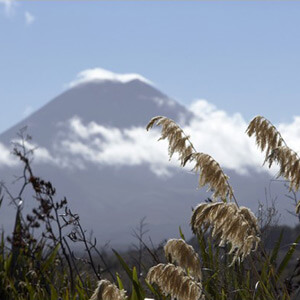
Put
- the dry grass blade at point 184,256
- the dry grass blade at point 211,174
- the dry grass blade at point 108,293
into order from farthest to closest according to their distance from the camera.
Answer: the dry grass blade at point 211,174 < the dry grass blade at point 184,256 < the dry grass blade at point 108,293

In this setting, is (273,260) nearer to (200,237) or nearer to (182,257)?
(200,237)

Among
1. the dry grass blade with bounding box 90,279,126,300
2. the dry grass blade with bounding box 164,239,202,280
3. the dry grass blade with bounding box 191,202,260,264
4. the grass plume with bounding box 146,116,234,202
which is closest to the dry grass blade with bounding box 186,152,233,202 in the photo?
the grass plume with bounding box 146,116,234,202

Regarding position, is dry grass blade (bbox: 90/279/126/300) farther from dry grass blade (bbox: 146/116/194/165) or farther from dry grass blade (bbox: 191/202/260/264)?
dry grass blade (bbox: 146/116/194/165)

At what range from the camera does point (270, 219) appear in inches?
300

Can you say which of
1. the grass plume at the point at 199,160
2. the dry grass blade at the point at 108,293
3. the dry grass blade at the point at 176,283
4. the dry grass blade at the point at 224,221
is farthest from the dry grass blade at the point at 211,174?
the dry grass blade at the point at 108,293

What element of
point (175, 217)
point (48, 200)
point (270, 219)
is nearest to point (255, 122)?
point (270, 219)

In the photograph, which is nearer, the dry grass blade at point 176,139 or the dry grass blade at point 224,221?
the dry grass blade at point 224,221

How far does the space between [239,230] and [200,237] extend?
1937 mm

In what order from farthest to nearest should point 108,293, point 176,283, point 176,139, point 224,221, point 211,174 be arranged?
point 176,139, point 211,174, point 224,221, point 176,283, point 108,293

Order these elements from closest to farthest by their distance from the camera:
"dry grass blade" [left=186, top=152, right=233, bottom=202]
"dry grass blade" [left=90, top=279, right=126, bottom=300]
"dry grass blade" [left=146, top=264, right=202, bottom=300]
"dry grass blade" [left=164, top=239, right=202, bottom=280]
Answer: "dry grass blade" [left=90, top=279, right=126, bottom=300] < "dry grass blade" [left=146, top=264, right=202, bottom=300] < "dry grass blade" [left=164, top=239, right=202, bottom=280] < "dry grass blade" [left=186, top=152, right=233, bottom=202]

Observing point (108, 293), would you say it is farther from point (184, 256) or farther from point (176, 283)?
point (184, 256)

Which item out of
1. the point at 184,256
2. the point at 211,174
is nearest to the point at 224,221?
the point at 184,256

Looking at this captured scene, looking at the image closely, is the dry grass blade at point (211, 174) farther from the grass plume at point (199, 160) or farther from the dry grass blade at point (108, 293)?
the dry grass blade at point (108, 293)

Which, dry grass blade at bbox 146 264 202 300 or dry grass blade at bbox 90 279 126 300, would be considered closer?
Result: dry grass blade at bbox 90 279 126 300
